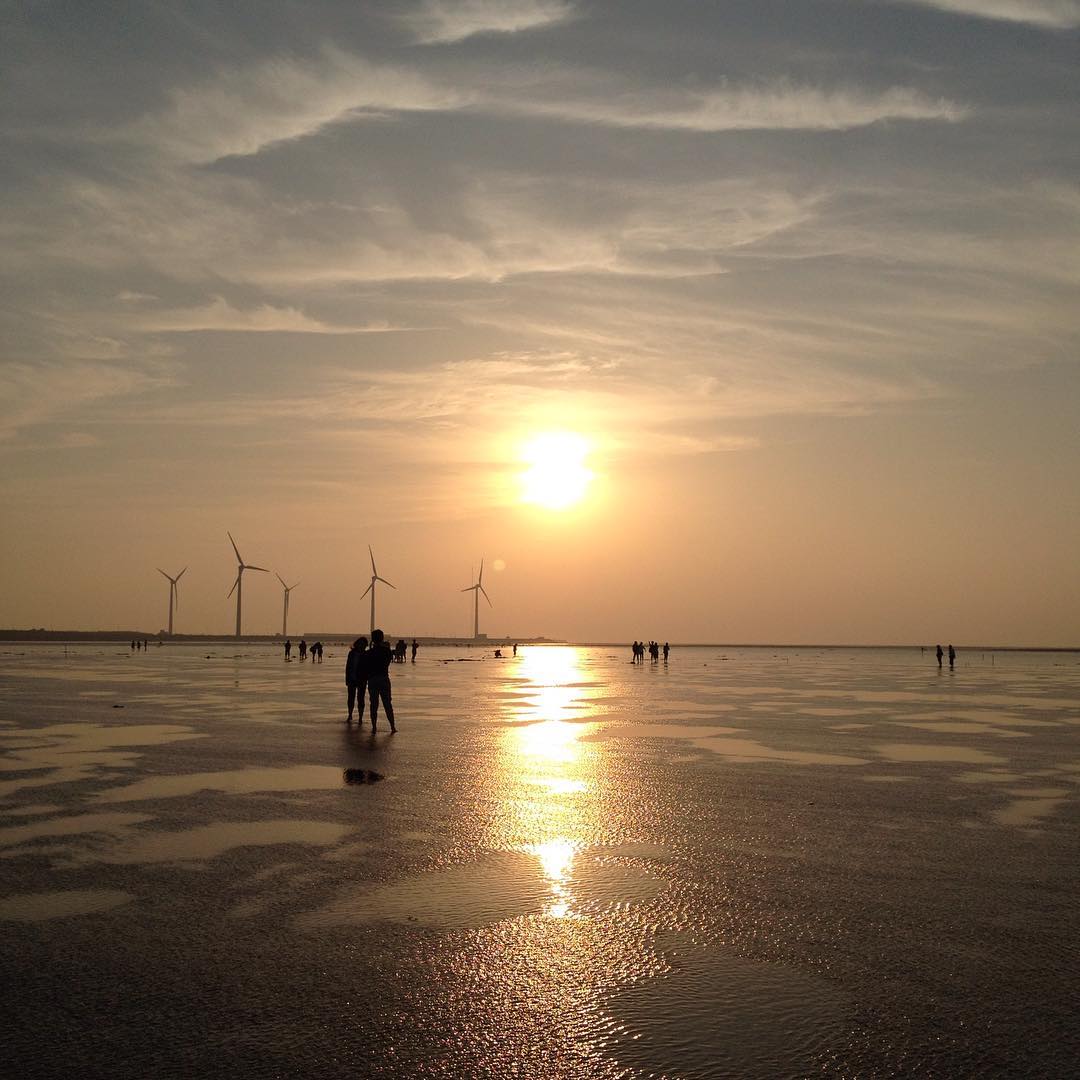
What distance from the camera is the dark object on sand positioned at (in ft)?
47.2

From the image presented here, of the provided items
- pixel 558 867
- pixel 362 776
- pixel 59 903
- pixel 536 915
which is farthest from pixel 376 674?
pixel 536 915

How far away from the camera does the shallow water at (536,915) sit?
5066 millimetres

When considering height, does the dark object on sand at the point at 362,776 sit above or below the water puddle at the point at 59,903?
below

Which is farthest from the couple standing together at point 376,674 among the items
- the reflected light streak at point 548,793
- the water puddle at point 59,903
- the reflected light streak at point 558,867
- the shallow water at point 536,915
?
the water puddle at point 59,903

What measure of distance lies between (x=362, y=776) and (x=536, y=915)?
8.05 meters

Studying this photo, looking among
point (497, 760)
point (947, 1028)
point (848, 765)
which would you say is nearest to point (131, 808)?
point (497, 760)

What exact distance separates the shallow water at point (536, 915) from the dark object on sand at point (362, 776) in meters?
0.24

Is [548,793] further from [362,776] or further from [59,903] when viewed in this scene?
[59,903]

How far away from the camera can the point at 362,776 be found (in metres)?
14.9

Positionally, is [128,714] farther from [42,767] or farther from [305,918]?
[305,918]

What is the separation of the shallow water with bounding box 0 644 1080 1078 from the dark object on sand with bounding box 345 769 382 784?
24 centimetres

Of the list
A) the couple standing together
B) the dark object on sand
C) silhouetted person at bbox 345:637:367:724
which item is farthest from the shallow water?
silhouetted person at bbox 345:637:367:724

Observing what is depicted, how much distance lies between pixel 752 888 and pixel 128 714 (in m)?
22.0

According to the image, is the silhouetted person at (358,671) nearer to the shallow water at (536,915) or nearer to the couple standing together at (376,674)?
the couple standing together at (376,674)
